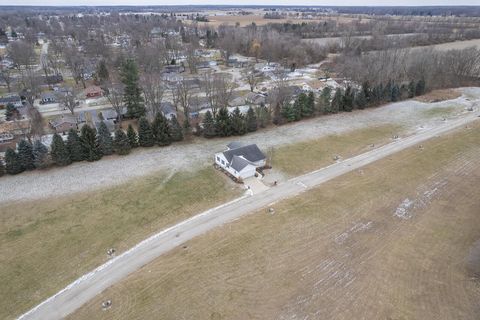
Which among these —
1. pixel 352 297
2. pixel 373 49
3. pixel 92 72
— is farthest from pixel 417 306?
pixel 373 49

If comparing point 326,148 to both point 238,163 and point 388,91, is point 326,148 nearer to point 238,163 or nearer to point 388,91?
point 238,163

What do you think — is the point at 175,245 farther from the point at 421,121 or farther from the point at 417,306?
the point at 421,121

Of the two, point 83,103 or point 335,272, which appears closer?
point 335,272

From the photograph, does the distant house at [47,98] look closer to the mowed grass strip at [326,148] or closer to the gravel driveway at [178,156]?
the gravel driveway at [178,156]

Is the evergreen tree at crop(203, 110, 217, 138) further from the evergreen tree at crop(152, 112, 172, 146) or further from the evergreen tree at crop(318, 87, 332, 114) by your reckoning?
the evergreen tree at crop(318, 87, 332, 114)

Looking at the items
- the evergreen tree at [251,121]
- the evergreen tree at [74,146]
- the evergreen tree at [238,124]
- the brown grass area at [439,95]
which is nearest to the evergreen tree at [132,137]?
the evergreen tree at [74,146]

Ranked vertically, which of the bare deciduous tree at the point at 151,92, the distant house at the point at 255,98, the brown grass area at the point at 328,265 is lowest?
the brown grass area at the point at 328,265
